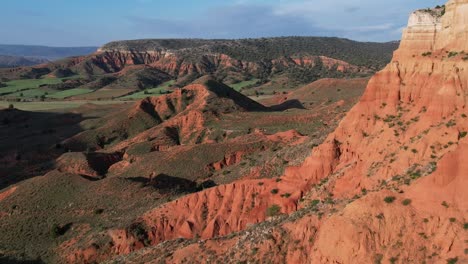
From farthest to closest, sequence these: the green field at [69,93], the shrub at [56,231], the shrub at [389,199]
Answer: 1. the green field at [69,93]
2. the shrub at [56,231]
3. the shrub at [389,199]

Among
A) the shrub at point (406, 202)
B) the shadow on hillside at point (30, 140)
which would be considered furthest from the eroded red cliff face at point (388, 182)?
the shadow on hillside at point (30, 140)

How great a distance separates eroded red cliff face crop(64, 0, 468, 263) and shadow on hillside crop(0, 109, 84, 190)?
40030 mm

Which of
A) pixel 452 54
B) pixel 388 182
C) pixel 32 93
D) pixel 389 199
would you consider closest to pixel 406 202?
pixel 389 199

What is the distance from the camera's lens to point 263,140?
6172 cm

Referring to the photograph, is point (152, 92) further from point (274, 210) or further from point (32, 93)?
point (274, 210)

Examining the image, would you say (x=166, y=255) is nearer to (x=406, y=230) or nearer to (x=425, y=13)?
(x=406, y=230)

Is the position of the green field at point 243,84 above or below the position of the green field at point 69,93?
above

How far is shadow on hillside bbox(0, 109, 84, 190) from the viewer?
232 ft

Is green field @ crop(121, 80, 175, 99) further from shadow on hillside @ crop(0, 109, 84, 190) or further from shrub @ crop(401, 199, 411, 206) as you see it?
shrub @ crop(401, 199, 411, 206)

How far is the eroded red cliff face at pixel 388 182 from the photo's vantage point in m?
21.6

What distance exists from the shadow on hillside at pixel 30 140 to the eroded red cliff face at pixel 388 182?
40.0 m

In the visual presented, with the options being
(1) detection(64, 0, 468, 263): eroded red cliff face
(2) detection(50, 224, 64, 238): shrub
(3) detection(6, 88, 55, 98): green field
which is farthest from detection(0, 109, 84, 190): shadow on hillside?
(3) detection(6, 88, 55, 98): green field

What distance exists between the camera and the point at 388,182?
25.8 metres

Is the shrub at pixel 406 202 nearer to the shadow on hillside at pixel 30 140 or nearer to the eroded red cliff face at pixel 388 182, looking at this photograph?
the eroded red cliff face at pixel 388 182
